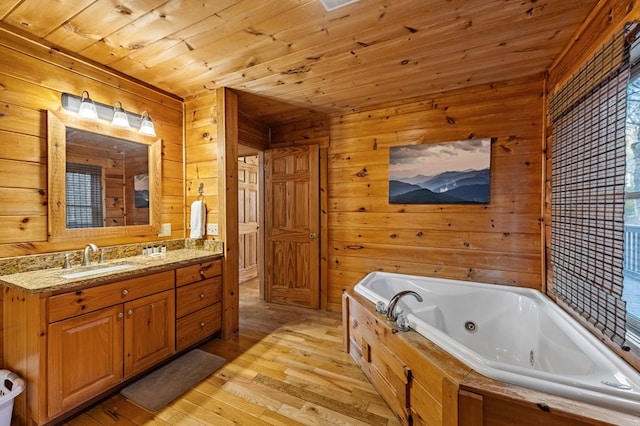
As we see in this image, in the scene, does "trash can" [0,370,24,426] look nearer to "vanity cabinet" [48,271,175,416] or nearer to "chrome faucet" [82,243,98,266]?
"vanity cabinet" [48,271,175,416]

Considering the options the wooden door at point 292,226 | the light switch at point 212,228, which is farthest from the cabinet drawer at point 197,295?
the wooden door at point 292,226

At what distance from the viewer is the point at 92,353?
1668mm

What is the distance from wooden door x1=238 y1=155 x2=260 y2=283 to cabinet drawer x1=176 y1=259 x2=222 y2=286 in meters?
2.01

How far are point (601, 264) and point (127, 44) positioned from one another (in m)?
3.20

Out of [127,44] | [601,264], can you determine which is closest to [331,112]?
[127,44]

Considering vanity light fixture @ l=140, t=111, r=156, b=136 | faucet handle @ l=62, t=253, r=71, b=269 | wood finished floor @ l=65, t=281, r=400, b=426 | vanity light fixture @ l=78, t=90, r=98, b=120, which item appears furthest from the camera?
vanity light fixture @ l=140, t=111, r=156, b=136

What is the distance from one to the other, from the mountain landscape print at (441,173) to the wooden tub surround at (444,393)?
140cm

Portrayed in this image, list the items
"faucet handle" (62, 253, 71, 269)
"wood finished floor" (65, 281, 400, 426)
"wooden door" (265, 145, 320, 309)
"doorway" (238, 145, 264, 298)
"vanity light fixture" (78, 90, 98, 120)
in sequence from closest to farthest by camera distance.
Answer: "wood finished floor" (65, 281, 400, 426)
"faucet handle" (62, 253, 71, 269)
"vanity light fixture" (78, 90, 98, 120)
"wooden door" (265, 145, 320, 309)
"doorway" (238, 145, 264, 298)

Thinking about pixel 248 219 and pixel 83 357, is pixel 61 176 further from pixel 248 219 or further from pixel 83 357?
pixel 248 219

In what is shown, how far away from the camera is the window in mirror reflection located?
6.63 feet

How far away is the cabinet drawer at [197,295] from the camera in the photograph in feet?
7.27

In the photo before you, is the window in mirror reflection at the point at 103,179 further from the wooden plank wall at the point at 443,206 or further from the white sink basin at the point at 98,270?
the wooden plank wall at the point at 443,206

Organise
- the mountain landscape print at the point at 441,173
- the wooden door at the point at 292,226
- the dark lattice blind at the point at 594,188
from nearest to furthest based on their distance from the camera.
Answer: the dark lattice blind at the point at 594,188
the mountain landscape print at the point at 441,173
the wooden door at the point at 292,226

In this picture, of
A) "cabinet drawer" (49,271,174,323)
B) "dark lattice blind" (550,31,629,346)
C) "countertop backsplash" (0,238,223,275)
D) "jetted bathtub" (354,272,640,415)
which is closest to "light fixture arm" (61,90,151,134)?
"countertop backsplash" (0,238,223,275)
